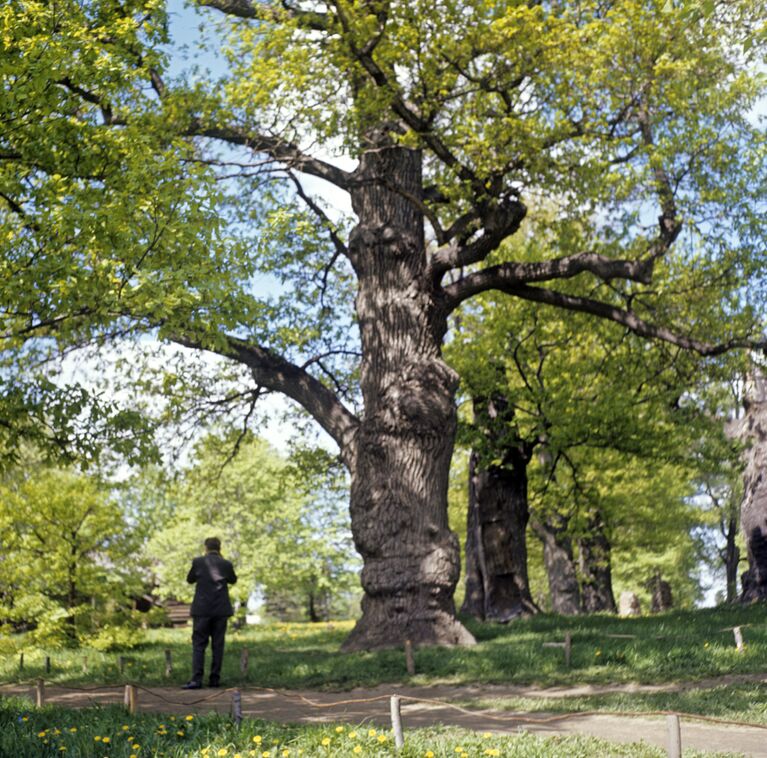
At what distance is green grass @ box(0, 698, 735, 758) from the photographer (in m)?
7.41

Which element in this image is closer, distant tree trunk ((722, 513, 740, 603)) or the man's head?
the man's head

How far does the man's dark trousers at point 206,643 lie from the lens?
43.2 ft

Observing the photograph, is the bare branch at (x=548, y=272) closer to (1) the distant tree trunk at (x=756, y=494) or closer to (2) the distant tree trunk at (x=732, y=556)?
(1) the distant tree trunk at (x=756, y=494)

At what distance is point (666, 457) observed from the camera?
22641mm

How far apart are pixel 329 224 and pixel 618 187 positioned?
5655 mm

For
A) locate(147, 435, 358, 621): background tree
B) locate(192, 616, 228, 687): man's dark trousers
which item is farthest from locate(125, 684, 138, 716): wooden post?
locate(147, 435, 358, 621): background tree

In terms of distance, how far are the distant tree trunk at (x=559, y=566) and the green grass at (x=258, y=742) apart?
21155 millimetres

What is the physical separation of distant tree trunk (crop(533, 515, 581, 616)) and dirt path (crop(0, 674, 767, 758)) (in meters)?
17.2

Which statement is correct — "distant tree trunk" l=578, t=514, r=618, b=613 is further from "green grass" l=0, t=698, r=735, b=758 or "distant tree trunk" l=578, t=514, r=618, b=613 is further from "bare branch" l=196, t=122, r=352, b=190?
"green grass" l=0, t=698, r=735, b=758

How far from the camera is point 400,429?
1595 centimetres

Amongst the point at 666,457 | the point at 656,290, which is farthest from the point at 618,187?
the point at 666,457

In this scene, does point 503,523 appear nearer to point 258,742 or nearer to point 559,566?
A: point 559,566

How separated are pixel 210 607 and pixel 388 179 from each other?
7.92m

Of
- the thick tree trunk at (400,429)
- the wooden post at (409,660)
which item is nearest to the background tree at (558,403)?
the thick tree trunk at (400,429)
